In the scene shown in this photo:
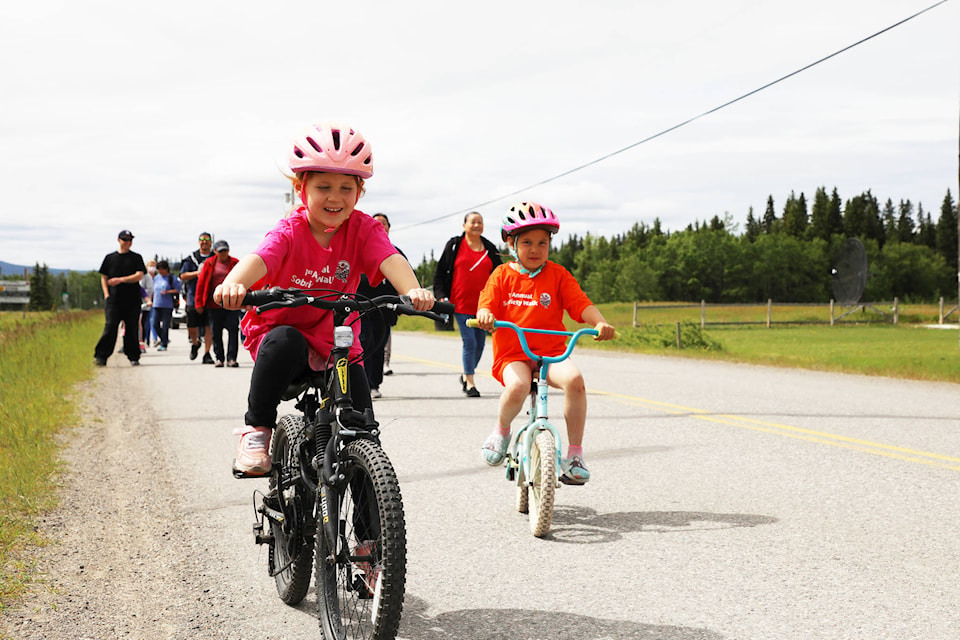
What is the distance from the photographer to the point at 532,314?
18.1ft

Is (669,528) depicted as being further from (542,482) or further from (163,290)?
(163,290)

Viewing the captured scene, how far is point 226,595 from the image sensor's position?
3961mm

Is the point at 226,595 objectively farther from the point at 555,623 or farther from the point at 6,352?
the point at 6,352

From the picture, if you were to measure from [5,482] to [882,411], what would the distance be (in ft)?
27.4

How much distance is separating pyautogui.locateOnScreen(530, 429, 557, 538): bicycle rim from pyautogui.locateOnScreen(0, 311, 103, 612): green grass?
2.45 meters

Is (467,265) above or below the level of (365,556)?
above

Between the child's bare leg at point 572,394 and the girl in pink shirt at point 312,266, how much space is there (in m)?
1.65

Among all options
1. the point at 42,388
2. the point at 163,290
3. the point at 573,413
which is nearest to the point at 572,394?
the point at 573,413

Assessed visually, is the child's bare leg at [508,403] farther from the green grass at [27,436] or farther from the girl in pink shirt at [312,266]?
the green grass at [27,436]

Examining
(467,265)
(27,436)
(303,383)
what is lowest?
(27,436)

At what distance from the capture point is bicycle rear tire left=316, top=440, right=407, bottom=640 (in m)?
2.86

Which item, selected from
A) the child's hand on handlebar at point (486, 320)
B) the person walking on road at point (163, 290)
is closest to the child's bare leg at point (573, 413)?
the child's hand on handlebar at point (486, 320)

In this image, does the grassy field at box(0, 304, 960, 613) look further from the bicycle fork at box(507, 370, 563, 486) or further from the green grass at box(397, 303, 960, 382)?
the bicycle fork at box(507, 370, 563, 486)

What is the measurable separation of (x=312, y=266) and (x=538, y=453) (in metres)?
1.98
